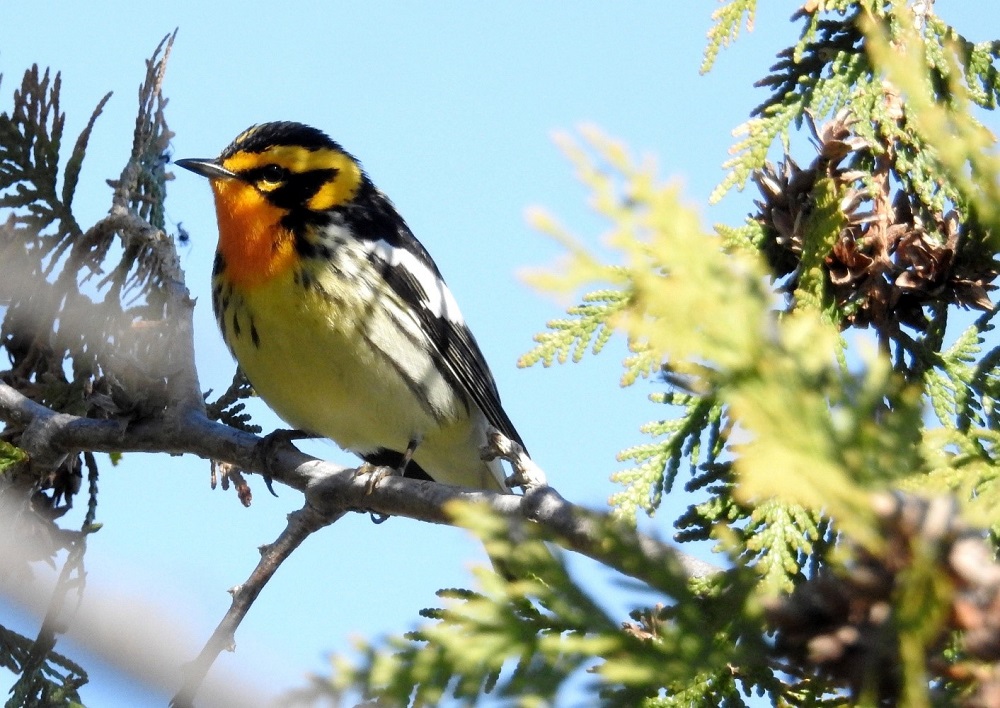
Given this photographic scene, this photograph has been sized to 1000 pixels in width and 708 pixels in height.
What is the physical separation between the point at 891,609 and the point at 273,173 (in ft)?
11.0

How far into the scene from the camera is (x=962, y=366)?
2.20 meters

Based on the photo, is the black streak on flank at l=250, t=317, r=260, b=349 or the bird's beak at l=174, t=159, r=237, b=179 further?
the bird's beak at l=174, t=159, r=237, b=179

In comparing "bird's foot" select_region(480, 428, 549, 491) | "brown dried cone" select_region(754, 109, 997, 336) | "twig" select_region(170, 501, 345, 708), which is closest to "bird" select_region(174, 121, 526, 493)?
"twig" select_region(170, 501, 345, 708)

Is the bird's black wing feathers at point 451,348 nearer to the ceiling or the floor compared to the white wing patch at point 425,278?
nearer to the floor

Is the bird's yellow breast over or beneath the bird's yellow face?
beneath

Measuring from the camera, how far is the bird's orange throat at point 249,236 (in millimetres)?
3502

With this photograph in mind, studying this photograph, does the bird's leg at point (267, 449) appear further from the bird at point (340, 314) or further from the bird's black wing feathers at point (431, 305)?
the bird's black wing feathers at point (431, 305)

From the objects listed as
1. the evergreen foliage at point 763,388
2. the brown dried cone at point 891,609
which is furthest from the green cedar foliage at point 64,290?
the brown dried cone at point 891,609

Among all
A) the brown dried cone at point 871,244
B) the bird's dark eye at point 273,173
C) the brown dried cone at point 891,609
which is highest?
the bird's dark eye at point 273,173

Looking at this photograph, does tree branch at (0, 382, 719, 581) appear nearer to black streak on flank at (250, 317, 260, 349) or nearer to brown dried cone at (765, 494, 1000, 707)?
black streak on flank at (250, 317, 260, 349)

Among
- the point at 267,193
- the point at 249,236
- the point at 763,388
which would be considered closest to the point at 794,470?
the point at 763,388

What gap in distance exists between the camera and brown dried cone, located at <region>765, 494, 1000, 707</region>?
0.88 metres

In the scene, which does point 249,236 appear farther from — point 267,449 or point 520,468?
point 520,468

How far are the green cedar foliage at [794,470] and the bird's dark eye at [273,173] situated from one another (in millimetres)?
1935
